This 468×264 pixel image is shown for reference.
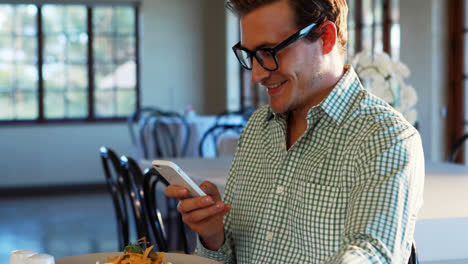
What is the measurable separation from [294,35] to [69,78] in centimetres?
650

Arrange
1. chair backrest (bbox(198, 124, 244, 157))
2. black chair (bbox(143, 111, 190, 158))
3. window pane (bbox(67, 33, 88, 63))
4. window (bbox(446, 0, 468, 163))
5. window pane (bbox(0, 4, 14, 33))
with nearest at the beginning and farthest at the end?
chair backrest (bbox(198, 124, 244, 157))
window (bbox(446, 0, 468, 163))
black chair (bbox(143, 111, 190, 158))
window pane (bbox(0, 4, 14, 33))
window pane (bbox(67, 33, 88, 63))

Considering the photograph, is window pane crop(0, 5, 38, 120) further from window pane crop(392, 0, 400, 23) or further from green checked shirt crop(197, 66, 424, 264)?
green checked shirt crop(197, 66, 424, 264)

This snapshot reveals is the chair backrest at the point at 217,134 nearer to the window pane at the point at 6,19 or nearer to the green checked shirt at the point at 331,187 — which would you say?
the green checked shirt at the point at 331,187

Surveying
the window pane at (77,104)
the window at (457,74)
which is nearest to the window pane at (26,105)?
the window pane at (77,104)

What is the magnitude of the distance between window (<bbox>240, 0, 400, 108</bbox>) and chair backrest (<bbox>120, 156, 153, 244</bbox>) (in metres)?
2.85

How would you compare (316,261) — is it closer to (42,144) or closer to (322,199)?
(322,199)

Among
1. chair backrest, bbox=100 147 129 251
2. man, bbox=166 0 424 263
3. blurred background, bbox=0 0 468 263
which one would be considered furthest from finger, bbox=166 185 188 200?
blurred background, bbox=0 0 468 263

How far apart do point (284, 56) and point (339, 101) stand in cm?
12

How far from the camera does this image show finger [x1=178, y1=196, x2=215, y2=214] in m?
1.00

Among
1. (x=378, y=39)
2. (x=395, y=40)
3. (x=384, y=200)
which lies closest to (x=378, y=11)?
(x=378, y=39)

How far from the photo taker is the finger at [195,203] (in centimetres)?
100

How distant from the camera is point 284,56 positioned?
1.03 meters

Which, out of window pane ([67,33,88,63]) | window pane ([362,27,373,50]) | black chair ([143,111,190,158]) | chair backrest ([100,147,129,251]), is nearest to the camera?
chair backrest ([100,147,129,251])

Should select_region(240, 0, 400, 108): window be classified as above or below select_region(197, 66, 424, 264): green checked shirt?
above
